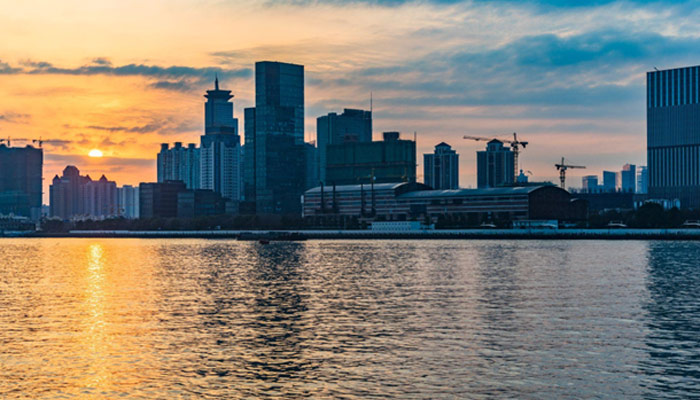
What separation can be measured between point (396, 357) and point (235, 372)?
30.9 feet

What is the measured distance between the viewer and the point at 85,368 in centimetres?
4597

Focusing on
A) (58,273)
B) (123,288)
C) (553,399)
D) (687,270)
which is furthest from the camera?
(58,273)

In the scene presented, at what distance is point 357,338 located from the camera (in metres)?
54.6

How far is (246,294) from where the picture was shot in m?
85.0

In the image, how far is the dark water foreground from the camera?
4100 cm

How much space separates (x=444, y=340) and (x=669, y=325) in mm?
17588

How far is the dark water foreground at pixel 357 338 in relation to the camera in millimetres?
41000

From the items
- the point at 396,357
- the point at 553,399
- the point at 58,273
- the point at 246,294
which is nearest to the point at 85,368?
the point at 396,357

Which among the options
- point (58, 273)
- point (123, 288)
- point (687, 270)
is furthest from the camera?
point (58, 273)

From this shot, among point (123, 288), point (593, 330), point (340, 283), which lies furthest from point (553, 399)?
point (123, 288)

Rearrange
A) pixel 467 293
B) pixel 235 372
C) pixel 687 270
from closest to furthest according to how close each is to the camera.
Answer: pixel 235 372 < pixel 467 293 < pixel 687 270

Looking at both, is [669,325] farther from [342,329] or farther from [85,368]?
[85,368]

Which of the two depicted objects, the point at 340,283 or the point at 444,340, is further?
the point at 340,283

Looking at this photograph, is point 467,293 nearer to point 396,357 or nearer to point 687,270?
point 396,357
